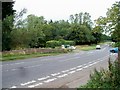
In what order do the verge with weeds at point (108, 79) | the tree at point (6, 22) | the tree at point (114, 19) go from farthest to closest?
the tree at point (6, 22) < the tree at point (114, 19) < the verge with weeds at point (108, 79)

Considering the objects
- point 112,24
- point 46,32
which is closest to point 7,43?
point 112,24

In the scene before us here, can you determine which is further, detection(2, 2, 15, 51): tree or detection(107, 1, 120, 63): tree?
detection(2, 2, 15, 51): tree

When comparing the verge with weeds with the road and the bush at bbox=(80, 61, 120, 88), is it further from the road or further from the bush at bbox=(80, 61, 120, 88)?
the road

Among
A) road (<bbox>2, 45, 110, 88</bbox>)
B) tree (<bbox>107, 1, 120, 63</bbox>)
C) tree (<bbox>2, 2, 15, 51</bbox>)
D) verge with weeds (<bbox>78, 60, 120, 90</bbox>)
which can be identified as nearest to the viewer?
verge with weeds (<bbox>78, 60, 120, 90</bbox>)

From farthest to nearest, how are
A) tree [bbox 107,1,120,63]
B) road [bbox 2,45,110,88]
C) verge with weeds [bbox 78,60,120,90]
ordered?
road [bbox 2,45,110,88], tree [bbox 107,1,120,63], verge with weeds [bbox 78,60,120,90]

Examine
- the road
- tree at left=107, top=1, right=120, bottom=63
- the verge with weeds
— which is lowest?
the road

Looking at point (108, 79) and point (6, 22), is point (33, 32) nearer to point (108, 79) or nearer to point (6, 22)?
point (6, 22)

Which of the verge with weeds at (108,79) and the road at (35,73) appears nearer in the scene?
the verge with weeds at (108,79)

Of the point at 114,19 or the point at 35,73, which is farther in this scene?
the point at 35,73

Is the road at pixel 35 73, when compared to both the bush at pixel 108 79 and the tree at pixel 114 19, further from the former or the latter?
the tree at pixel 114 19

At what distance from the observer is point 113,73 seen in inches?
474

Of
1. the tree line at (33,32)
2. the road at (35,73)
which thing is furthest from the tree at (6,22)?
the road at (35,73)

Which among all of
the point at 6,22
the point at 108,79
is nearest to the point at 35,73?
the point at 108,79

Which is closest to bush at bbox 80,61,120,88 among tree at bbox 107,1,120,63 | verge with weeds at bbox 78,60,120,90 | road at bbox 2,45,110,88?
verge with weeds at bbox 78,60,120,90
